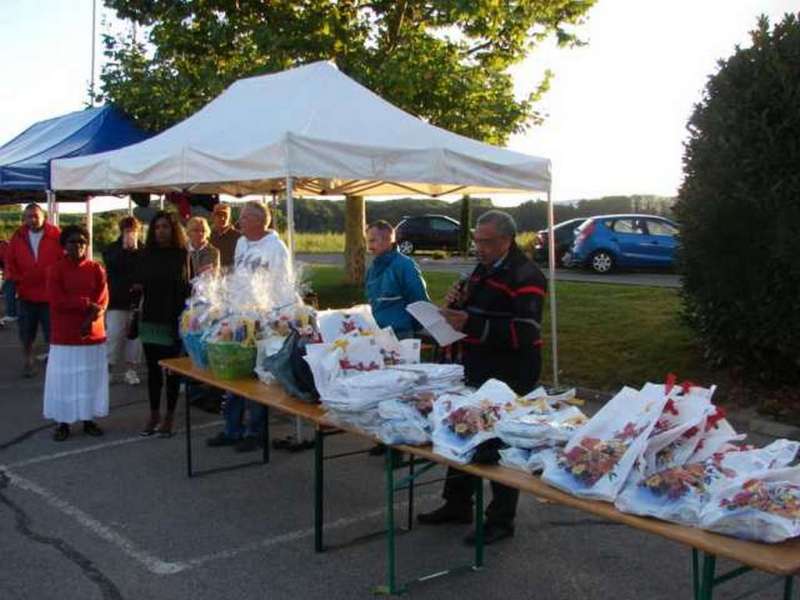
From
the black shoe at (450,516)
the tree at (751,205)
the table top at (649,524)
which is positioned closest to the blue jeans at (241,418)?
the black shoe at (450,516)

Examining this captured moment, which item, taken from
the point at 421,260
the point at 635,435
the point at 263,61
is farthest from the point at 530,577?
the point at 421,260

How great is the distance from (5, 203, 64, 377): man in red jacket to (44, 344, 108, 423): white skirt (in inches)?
121

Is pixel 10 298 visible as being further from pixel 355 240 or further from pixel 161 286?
pixel 161 286

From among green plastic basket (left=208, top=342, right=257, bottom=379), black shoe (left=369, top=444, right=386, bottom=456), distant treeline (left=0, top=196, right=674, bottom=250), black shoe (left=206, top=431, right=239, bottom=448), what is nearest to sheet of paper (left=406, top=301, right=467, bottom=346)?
green plastic basket (left=208, top=342, right=257, bottom=379)

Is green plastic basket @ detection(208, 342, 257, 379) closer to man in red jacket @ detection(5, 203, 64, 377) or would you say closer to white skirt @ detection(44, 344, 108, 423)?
white skirt @ detection(44, 344, 108, 423)

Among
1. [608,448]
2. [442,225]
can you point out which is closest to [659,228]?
[442,225]

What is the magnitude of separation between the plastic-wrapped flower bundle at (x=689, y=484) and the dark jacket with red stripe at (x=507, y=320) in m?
1.45

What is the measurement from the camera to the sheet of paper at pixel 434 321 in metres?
4.15

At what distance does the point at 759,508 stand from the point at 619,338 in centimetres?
759

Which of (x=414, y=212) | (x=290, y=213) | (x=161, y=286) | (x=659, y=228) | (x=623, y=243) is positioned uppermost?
(x=414, y=212)

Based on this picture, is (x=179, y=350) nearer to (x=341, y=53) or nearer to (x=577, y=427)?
(x=577, y=427)

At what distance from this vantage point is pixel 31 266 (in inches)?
368

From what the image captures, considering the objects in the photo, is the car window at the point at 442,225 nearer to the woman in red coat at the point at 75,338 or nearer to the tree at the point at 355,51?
the tree at the point at 355,51

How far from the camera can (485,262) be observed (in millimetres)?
4375
